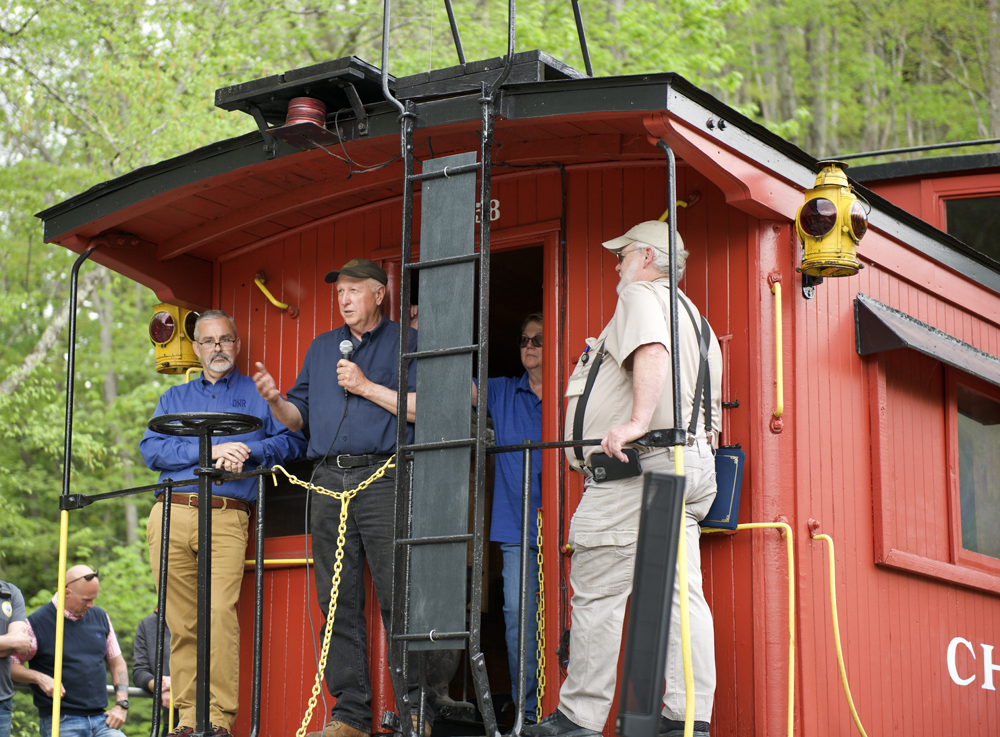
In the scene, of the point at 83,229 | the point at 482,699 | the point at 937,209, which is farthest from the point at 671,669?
the point at 937,209

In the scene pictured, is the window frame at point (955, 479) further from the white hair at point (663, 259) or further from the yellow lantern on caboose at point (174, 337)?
the yellow lantern on caboose at point (174, 337)

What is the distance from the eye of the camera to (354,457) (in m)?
5.16

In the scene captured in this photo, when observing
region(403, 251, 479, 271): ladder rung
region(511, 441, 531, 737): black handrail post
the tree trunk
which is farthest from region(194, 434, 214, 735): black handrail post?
the tree trunk

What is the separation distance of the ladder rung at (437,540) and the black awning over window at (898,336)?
220 cm

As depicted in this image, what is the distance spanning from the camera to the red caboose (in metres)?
4.49

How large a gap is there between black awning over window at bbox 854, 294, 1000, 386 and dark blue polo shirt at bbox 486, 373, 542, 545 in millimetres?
1708

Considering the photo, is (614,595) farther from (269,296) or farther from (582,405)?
(269,296)

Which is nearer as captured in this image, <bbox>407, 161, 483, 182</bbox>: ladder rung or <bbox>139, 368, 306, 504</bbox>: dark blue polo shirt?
<bbox>407, 161, 483, 182</bbox>: ladder rung

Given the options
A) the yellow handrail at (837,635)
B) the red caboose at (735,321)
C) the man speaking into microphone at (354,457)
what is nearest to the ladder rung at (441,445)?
the man speaking into microphone at (354,457)

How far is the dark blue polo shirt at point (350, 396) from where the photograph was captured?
16.9 feet

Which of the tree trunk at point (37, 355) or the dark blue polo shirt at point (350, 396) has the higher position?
the tree trunk at point (37, 355)

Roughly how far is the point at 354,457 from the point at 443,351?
104cm

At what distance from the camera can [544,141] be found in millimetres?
5098

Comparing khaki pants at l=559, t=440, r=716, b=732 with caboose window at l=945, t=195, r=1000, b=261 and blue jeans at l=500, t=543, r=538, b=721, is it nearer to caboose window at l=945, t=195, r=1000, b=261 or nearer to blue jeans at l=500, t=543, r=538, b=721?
blue jeans at l=500, t=543, r=538, b=721
